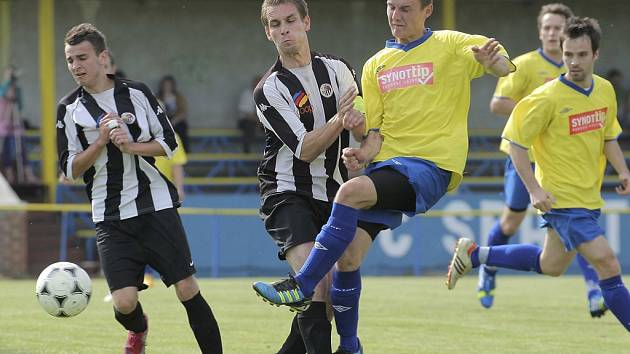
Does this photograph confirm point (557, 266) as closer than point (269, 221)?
No

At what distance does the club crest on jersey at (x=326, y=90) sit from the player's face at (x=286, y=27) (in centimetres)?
24

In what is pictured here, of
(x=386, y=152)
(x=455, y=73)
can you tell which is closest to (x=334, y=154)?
(x=386, y=152)

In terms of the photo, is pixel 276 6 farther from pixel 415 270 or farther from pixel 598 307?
pixel 415 270

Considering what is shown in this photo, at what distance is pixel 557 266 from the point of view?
27.9 ft

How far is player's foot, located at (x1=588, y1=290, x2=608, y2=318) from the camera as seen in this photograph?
32.0 feet

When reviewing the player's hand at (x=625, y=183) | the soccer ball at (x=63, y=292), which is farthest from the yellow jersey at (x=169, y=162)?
the player's hand at (x=625, y=183)

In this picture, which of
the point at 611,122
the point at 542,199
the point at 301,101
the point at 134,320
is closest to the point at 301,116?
the point at 301,101

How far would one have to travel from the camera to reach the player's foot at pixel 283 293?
19.7 feet

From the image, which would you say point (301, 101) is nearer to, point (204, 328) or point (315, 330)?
point (315, 330)

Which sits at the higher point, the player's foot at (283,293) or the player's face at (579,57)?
the player's face at (579,57)

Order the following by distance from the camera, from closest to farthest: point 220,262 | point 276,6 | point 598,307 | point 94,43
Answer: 1. point 276,6
2. point 94,43
3. point 598,307
4. point 220,262

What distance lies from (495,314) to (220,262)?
7813mm

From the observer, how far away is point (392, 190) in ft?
20.6

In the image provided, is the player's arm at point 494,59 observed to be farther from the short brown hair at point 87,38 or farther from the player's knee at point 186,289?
the short brown hair at point 87,38
